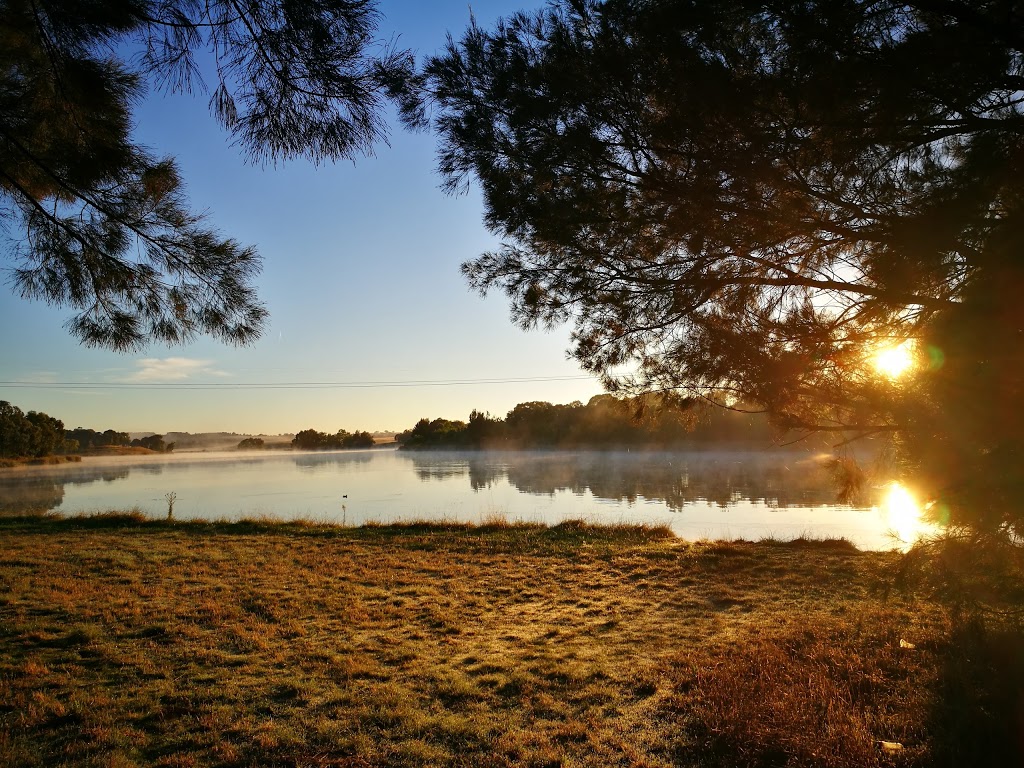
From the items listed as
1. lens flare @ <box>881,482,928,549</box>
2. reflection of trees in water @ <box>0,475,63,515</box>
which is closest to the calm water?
reflection of trees in water @ <box>0,475,63,515</box>

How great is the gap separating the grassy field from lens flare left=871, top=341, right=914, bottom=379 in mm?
1042

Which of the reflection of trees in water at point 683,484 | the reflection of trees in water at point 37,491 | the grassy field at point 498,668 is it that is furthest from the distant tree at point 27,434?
the grassy field at point 498,668

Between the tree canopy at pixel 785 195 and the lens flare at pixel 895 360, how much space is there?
6cm

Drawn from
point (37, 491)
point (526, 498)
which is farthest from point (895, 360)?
point (37, 491)

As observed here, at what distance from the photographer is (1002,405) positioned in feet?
7.54

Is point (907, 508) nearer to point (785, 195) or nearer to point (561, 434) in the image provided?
point (785, 195)

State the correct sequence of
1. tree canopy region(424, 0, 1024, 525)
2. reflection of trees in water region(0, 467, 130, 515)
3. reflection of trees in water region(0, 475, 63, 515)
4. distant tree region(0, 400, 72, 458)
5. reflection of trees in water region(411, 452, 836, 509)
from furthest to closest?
distant tree region(0, 400, 72, 458) < reflection of trees in water region(411, 452, 836, 509) < reflection of trees in water region(0, 467, 130, 515) < reflection of trees in water region(0, 475, 63, 515) < tree canopy region(424, 0, 1024, 525)

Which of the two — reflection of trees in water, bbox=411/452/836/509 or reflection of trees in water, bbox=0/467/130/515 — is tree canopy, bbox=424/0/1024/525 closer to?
reflection of trees in water, bbox=411/452/836/509

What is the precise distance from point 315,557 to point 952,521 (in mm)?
7279

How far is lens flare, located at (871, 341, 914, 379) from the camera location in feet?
9.70

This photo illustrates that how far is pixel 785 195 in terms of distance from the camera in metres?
3.54

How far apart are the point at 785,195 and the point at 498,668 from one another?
344 centimetres

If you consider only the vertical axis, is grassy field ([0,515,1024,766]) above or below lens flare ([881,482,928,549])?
below

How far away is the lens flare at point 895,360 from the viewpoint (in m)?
2.96
